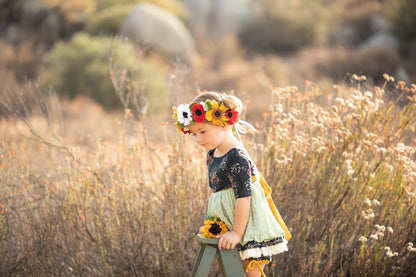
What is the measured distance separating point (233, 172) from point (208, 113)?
28cm

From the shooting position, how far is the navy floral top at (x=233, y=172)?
2.35 m

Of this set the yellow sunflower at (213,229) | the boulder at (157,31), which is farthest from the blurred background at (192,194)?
the boulder at (157,31)

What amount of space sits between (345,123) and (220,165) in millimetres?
1620

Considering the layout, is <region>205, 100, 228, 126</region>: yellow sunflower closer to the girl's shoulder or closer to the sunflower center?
the girl's shoulder

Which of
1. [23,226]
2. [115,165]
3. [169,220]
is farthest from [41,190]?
[169,220]

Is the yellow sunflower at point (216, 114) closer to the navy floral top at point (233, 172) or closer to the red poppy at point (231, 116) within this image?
the red poppy at point (231, 116)

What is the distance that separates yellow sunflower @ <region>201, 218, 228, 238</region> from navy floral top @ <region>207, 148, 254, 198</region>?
0.51 feet

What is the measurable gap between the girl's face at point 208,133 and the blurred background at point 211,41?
7288mm

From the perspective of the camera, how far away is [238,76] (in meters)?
14.4

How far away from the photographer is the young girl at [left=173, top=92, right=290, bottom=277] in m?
2.35

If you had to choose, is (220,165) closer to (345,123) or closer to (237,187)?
(237,187)

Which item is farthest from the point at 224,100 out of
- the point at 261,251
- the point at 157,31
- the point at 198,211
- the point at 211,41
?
the point at 211,41

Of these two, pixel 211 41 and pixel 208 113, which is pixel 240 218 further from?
pixel 211 41

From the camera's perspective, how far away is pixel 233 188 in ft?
7.79
